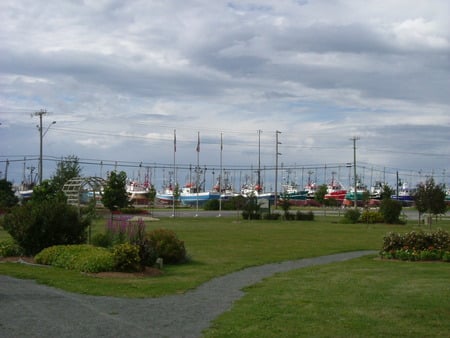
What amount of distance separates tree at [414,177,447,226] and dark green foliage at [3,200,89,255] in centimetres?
3055

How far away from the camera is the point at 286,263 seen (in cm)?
2200

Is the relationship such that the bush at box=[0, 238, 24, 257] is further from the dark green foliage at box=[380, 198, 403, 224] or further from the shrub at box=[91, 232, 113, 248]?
the dark green foliage at box=[380, 198, 403, 224]

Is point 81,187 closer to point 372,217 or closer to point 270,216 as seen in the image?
point 372,217

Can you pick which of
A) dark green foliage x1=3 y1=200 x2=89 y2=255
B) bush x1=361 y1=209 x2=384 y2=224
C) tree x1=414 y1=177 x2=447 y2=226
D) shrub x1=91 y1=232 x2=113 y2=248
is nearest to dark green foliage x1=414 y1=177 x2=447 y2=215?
tree x1=414 y1=177 x2=447 y2=226

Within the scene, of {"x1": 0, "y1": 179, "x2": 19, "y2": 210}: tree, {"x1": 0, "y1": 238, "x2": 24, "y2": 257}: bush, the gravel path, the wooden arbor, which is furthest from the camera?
{"x1": 0, "y1": 179, "x2": 19, "y2": 210}: tree

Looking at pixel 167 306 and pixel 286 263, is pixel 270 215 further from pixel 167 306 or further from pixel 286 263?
pixel 167 306

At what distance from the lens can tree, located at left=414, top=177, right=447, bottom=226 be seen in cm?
4622

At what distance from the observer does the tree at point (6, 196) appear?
56.5 metres

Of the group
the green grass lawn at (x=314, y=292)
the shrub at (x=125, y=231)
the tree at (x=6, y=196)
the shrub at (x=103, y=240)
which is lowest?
the green grass lawn at (x=314, y=292)

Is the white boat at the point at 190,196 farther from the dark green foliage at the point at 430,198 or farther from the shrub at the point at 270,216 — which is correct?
the dark green foliage at the point at 430,198

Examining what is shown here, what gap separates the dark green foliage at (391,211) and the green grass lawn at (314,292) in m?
29.5

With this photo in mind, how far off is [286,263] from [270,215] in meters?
37.7

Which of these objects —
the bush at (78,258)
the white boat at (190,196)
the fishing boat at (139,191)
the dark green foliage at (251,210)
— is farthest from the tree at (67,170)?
the white boat at (190,196)

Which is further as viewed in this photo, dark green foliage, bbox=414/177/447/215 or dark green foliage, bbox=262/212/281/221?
dark green foliage, bbox=262/212/281/221
